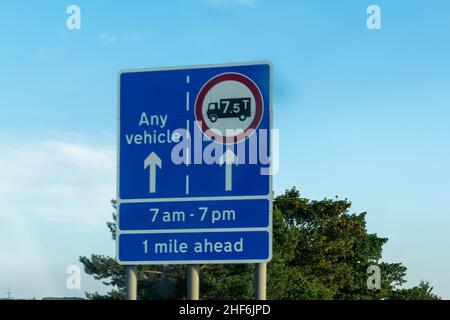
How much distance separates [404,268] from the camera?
103m

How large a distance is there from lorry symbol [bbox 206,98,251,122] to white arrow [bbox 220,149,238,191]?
Result: 428mm

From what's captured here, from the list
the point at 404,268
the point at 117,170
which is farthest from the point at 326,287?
the point at 117,170

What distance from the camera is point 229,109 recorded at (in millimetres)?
9492

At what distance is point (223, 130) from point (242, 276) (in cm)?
4087

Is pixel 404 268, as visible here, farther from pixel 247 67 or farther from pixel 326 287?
pixel 247 67

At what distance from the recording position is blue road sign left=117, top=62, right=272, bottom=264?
30.6 feet

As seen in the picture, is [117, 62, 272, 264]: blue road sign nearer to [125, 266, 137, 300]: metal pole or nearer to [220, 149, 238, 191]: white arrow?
[220, 149, 238, 191]: white arrow

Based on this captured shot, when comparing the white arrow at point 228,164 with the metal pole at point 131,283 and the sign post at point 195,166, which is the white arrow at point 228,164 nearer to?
the sign post at point 195,166

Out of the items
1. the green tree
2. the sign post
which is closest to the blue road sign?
the sign post

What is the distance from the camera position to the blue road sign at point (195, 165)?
9.31 m

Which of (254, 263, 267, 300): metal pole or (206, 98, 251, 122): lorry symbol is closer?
(254, 263, 267, 300): metal pole

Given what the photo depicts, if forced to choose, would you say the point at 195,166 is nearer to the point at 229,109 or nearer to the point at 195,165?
the point at 195,165

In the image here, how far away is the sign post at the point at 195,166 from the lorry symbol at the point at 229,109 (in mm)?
12
